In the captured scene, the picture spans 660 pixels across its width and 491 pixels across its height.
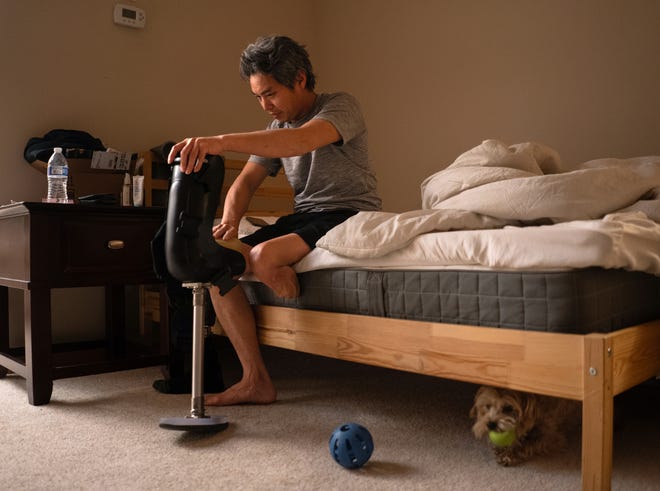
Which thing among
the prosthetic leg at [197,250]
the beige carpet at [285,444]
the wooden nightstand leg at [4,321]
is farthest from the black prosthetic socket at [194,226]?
the wooden nightstand leg at [4,321]

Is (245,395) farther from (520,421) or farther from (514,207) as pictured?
(514,207)

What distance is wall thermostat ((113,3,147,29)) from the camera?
105 inches

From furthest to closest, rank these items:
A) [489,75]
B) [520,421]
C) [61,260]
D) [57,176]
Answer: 1. [489,75]
2. [57,176]
3. [61,260]
4. [520,421]

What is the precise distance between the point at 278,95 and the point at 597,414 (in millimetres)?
1181

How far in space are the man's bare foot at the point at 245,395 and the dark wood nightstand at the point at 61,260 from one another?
0.44 metres

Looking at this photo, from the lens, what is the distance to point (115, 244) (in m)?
1.90

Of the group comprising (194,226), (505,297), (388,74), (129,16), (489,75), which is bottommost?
(505,297)

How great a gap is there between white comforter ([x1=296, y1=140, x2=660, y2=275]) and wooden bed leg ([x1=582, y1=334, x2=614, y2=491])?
157mm

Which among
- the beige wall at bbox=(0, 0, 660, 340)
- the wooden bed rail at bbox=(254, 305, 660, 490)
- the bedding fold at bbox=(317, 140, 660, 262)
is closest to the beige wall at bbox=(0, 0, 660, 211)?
the beige wall at bbox=(0, 0, 660, 340)

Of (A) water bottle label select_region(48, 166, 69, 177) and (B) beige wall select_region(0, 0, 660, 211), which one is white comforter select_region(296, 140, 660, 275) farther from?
(A) water bottle label select_region(48, 166, 69, 177)

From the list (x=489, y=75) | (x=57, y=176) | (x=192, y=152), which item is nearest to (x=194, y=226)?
(x=192, y=152)

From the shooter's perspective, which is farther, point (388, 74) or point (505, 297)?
point (388, 74)

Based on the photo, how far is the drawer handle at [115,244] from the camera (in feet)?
6.22

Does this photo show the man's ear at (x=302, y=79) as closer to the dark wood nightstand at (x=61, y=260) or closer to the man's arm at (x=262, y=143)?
the man's arm at (x=262, y=143)
